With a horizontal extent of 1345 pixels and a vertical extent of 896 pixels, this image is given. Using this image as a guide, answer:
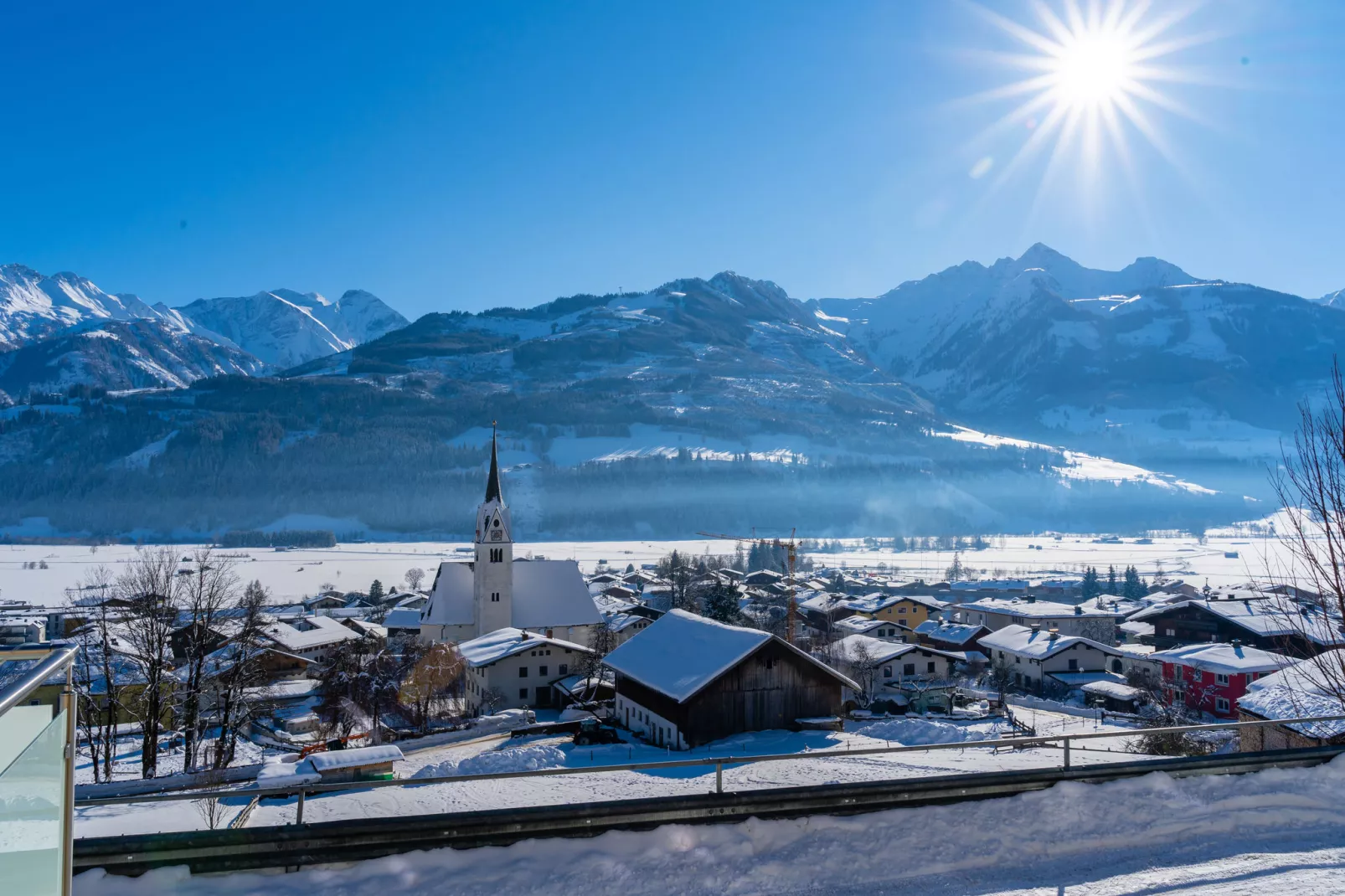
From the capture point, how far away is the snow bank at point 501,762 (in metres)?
20.8

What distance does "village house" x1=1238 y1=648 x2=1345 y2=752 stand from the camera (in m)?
13.4

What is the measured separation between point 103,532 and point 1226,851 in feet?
731

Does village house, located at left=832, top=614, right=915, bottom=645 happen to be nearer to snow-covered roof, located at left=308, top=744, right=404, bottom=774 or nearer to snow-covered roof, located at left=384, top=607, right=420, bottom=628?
snow-covered roof, located at left=384, top=607, right=420, bottom=628

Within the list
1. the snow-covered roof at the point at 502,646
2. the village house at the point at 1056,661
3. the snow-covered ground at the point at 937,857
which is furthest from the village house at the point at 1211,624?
the snow-covered ground at the point at 937,857

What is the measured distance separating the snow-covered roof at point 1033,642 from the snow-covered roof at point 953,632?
3.98ft

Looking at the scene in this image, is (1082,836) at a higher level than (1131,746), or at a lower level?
higher

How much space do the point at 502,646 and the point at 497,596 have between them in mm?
13896

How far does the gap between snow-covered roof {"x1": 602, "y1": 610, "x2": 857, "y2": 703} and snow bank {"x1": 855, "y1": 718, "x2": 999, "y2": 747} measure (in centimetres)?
224

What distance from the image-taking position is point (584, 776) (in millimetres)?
16266

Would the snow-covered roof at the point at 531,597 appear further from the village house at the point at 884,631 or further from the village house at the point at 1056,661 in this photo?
the village house at the point at 1056,661

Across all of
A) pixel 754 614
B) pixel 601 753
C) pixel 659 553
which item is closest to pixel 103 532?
pixel 659 553

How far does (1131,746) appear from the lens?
80.5 feet

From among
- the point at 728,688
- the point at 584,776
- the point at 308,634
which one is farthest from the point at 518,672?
the point at 584,776

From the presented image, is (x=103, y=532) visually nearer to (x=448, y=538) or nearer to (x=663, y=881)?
(x=448, y=538)
